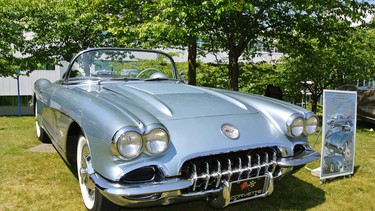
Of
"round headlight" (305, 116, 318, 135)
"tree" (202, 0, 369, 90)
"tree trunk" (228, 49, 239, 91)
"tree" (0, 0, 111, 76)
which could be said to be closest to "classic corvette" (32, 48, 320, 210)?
"round headlight" (305, 116, 318, 135)

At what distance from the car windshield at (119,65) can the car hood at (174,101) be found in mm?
441

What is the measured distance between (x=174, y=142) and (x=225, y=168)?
1.43 ft

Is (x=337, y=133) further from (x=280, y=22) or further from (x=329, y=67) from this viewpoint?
(x=329, y=67)

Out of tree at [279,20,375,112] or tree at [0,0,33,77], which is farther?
tree at [0,0,33,77]

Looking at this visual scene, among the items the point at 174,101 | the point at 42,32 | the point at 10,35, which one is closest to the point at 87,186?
the point at 174,101

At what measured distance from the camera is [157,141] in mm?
2264

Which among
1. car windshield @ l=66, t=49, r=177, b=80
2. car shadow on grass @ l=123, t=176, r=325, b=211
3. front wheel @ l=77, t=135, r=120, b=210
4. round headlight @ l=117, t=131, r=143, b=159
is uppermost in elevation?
car windshield @ l=66, t=49, r=177, b=80

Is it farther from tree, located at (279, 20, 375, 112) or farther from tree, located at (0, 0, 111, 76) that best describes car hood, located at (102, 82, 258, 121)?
tree, located at (0, 0, 111, 76)

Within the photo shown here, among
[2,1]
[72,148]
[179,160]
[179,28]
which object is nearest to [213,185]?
[179,160]

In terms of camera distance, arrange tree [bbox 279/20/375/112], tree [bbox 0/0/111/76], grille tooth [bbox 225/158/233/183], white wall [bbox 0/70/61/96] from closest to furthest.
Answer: grille tooth [bbox 225/158/233/183] < tree [bbox 279/20/375/112] < tree [bbox 0/0/111/76] < white wall [bbox 0/70/61/96]

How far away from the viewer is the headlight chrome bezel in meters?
2.15

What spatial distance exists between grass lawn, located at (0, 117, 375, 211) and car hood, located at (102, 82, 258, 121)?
903 mm

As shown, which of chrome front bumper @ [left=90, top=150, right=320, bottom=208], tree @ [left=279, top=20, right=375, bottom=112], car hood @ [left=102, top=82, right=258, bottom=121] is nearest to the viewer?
chrome front bumper @ [left=90, top=150, right=320, bottom=208]

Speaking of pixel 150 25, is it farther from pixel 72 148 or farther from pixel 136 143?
pixel 136 143
